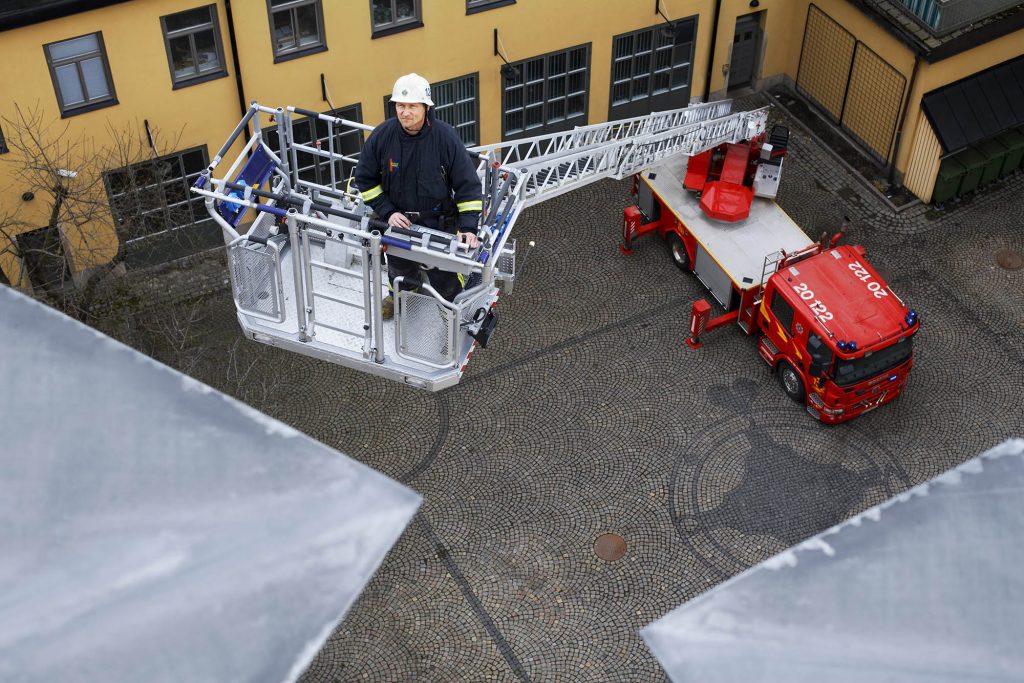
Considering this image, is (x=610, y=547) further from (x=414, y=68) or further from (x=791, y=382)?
(x=414, y=68)

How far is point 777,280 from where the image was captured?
87.4 ft

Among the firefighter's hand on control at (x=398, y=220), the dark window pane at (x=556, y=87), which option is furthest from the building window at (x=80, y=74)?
the dark window pane at (x=556, y=87)

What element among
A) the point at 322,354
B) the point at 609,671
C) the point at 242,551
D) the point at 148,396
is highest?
the point at 148,396

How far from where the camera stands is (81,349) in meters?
7.63

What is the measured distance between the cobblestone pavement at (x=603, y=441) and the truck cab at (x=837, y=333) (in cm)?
73

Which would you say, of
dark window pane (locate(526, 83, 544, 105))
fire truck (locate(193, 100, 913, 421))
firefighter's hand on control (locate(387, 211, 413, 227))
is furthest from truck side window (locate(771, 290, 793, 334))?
firefighter's hand on control (locate(387, 211, 413, 227))

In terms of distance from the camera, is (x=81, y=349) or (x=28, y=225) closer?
(x=81, y=349)

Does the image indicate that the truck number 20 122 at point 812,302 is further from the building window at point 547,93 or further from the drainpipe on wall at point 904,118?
the building window at point 547,93

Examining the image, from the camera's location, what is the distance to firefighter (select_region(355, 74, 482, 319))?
61.1 feet

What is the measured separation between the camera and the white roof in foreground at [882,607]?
7.22 metres

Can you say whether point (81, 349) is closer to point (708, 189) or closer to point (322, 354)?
point (322, 354)

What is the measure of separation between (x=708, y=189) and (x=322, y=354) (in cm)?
1198

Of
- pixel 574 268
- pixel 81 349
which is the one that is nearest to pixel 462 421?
pixel 574 268

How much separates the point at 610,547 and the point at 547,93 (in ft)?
39.5
